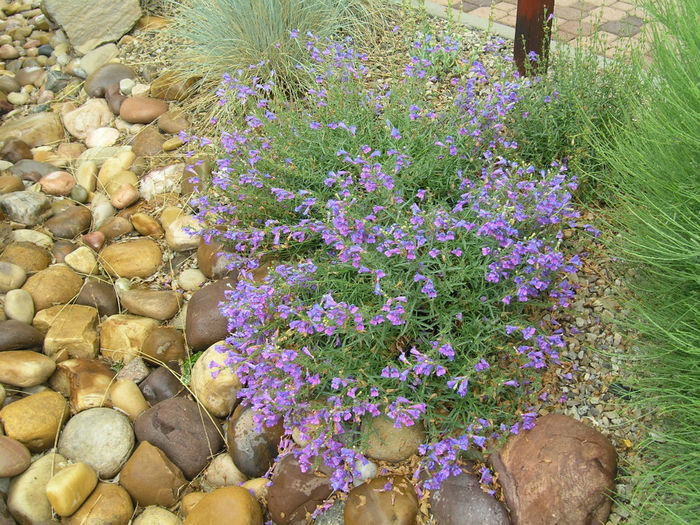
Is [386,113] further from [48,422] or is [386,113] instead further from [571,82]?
[48,422]

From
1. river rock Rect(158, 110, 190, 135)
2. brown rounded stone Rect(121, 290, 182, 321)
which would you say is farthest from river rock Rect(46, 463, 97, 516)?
river rock Rect(158, 110, 190, 135)

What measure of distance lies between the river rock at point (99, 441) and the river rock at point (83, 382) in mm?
91

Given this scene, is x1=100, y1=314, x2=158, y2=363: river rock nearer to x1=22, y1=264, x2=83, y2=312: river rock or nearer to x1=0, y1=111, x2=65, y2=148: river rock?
x1=22, y1=264, x2=83, y2=312: river rock

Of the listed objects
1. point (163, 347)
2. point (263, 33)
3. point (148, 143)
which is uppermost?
point (263, 33)

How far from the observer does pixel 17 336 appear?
9.08ft

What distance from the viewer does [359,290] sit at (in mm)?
2264

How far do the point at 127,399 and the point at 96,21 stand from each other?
3.58 meters

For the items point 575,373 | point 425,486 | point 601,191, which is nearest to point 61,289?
point 425,486

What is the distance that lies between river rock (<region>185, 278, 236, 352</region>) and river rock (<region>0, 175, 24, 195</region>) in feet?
5.24

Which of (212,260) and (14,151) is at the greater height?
(14,151)

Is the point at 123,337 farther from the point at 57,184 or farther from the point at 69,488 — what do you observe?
the point at 57,184

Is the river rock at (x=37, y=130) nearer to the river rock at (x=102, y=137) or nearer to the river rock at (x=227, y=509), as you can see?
the river rock at (x=102, y=137)

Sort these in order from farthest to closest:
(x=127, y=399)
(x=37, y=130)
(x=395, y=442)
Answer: (x=37, y=130) → (x=127, y=399) → (x=395, y=442)

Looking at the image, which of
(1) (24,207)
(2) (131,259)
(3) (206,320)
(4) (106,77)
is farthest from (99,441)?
(4) (106,77)
